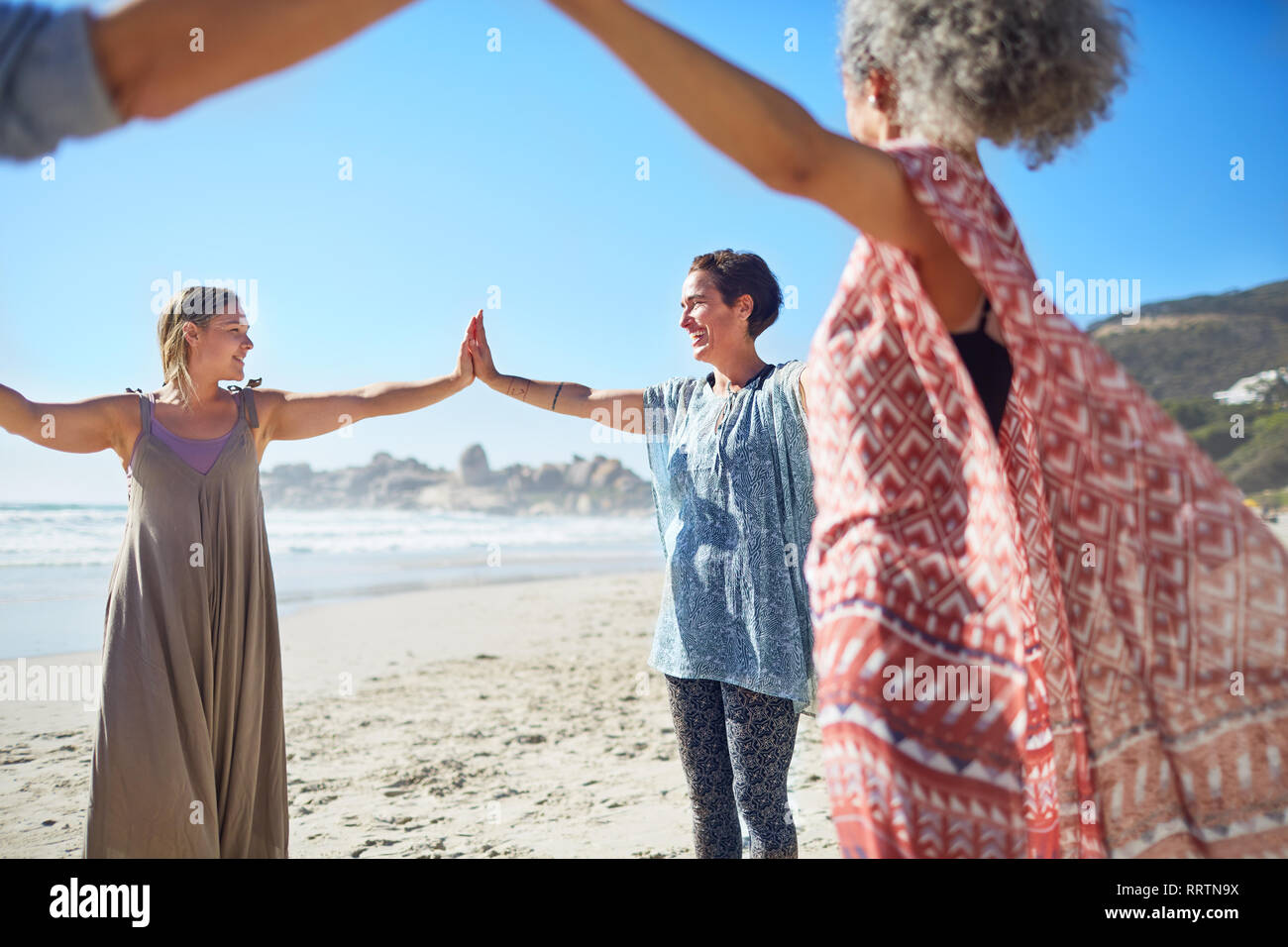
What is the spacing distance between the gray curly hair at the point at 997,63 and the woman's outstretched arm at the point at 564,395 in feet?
6.23

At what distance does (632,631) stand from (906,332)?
31.1ft

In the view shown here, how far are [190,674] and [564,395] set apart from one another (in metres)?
1.64

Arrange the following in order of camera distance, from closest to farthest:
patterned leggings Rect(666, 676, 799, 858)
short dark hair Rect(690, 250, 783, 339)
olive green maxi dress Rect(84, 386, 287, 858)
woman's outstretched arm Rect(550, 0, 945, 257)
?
woman's outstretched arm Rect(550, 0, 945, 257) < patterned leggings Rect(666, 676, 799, 858) < olive green maxi dress Rect(84, 386, 287, 858) < short dark hair Rect(690, 250, 783, 339)

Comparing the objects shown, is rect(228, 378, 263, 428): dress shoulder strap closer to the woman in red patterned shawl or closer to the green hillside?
the woman in red patterned shawl

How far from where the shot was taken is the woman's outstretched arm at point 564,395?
335 cm

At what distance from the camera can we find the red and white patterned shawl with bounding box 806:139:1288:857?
1.37m

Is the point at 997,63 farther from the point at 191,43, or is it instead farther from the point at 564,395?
the point at 564,395

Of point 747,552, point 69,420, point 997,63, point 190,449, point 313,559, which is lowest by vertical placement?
point 313,559

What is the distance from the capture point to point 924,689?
4.50 ft

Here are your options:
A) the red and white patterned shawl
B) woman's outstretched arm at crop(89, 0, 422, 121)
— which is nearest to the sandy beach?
the red and white patterned shawl

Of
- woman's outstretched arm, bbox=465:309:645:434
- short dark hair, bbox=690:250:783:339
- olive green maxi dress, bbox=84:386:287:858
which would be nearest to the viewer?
olive green maxi dress, bbox=84:386:287:858

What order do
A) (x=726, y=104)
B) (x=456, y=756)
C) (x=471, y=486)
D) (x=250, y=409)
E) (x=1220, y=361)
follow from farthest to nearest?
1. (x=471, y=486)
2. (x=1220, y=361)
3. (x=456, y=756)
4. (x=250, y=409)
5. (x=726, y=104)

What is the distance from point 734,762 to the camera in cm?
279

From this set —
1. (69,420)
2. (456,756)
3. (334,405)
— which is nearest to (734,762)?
(334,405)
